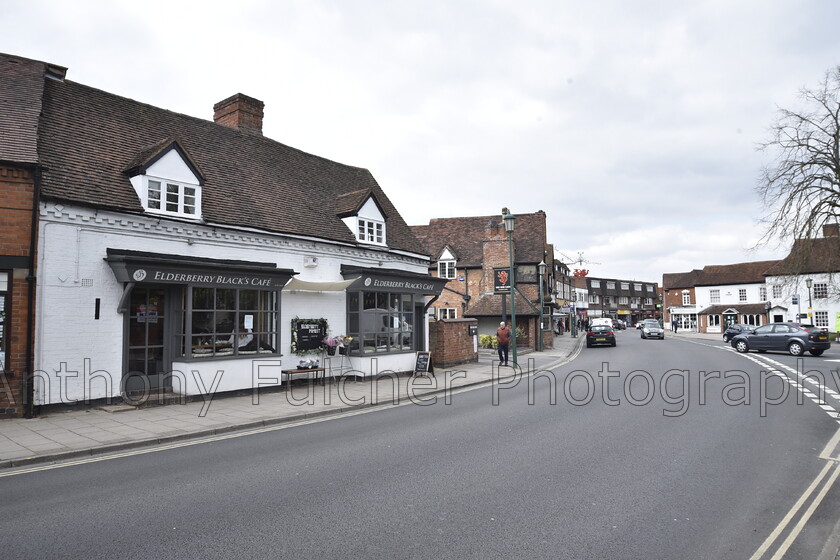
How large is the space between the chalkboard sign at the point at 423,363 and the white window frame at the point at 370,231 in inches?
167

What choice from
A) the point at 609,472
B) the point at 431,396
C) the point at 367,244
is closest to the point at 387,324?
the point at 367,244

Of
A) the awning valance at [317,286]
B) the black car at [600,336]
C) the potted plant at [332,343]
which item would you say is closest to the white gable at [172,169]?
the awning valance at [317,286]

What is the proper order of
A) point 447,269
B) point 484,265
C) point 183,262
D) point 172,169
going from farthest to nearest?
1. point 447,269
2. point 484,265
3. point 172,169
4. point 183,262

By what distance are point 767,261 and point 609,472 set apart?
228 feet

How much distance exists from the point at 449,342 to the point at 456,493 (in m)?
14.7

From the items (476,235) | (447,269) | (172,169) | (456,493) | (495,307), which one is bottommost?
(456,493)

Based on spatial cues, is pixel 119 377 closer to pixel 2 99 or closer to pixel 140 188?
pixel 140 188

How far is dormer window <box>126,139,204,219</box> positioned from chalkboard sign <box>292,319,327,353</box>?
4.10m

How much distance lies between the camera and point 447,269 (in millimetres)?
36750

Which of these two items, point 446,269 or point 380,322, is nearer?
point 380,322

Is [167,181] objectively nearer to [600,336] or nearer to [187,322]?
[187,322]

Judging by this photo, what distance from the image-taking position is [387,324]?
17.0 m

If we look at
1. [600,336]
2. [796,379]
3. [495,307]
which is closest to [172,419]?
[796,379]

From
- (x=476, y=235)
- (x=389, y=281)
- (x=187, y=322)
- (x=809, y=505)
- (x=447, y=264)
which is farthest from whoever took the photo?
(x=476, y=235)
